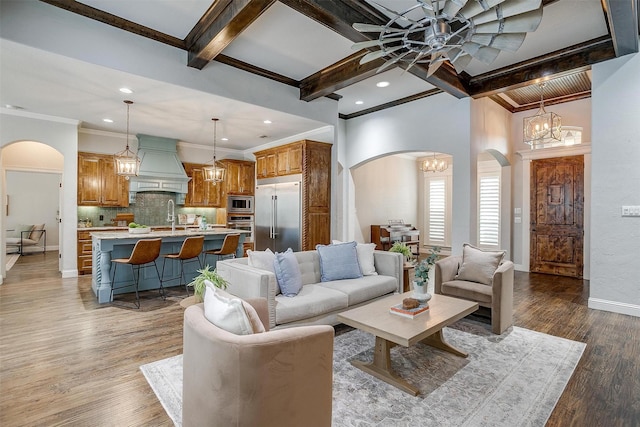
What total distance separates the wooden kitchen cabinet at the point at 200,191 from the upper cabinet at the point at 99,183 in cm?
130

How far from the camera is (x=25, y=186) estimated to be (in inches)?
369

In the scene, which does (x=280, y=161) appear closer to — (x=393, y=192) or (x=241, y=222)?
(x=241, y=222)

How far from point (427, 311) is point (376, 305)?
439 millimetres

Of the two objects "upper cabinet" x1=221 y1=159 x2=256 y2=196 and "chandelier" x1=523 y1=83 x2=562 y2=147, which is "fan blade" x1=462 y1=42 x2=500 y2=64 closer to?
"chandelier" x1=523 y1=83 x2=562 y2=147

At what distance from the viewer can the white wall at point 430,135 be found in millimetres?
5207

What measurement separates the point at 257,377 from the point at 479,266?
10.8 ft

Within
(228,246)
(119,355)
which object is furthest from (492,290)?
(228,246)

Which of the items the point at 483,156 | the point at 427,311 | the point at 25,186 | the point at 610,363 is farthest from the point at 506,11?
the point at 25,186

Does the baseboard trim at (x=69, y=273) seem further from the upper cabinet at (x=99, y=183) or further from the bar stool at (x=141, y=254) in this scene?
the bar stool at (x=141, y=254)

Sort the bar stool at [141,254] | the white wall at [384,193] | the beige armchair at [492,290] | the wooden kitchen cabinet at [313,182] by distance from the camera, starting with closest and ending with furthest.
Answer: the beige armchair at [492,290] → the bar stool at [141,254] → the wooden kitchen cabinet at [313,182] → the white wall at [384,193]

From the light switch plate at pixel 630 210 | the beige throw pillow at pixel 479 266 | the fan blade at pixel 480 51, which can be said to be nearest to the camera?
the fan blade at pixel 480 51

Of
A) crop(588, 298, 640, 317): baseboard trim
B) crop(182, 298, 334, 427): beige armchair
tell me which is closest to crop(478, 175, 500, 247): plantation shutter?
crop(588, 298, 640, 317): baseboard trim

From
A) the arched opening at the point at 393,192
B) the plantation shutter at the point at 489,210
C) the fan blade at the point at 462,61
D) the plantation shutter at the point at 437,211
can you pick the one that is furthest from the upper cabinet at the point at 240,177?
the fan blade at the point at 462,61

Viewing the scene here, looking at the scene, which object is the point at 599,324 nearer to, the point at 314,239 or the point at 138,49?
the point at 314,239
